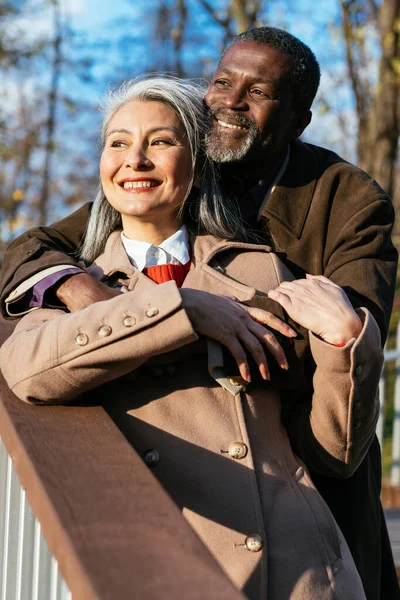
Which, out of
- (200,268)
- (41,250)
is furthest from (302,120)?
(41,250)

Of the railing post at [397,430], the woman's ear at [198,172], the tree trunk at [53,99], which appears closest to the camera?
the woman's ear at [198,172]

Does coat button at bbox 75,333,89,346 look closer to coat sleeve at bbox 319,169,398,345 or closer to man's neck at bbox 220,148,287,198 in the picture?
coat sleeve at bbox 319,169,398,345

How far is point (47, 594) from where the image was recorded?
2.02 metres

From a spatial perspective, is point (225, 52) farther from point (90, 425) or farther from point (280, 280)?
point (90, 425)

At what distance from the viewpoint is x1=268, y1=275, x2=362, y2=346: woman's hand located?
7.89ft

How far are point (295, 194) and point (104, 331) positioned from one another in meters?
1.04

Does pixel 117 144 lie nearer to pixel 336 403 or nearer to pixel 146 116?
pixel 146 116

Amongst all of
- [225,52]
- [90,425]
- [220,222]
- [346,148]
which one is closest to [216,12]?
[346,148]

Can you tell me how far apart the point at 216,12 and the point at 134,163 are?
11913 millimetres

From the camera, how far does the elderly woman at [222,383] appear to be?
88.5 inches

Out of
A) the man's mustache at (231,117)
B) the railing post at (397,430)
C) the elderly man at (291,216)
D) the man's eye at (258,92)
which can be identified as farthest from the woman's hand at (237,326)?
the railing post at (397,430)

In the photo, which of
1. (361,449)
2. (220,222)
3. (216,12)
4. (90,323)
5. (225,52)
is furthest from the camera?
(216,12)

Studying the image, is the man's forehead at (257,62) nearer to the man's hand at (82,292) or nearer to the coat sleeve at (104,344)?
the man's hand at (82,292)

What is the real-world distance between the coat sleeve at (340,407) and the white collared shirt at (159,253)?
49 centimetres
